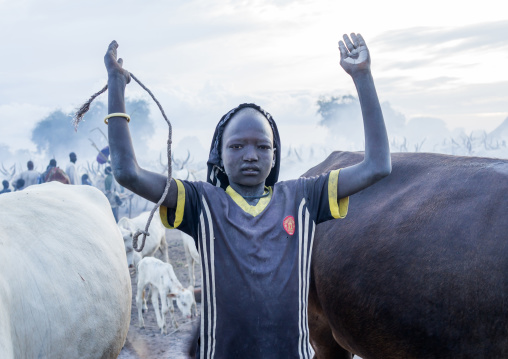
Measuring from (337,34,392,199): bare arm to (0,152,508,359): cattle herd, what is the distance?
3.03ft

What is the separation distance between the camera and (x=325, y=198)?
2.24 m

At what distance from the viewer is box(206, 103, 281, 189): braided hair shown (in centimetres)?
229

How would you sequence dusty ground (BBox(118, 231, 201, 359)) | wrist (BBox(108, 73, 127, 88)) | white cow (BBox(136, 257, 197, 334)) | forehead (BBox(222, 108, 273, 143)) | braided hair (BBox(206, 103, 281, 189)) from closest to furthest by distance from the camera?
wrist (BBox(108, 73, 127, 88)) < forehead (BBox(222, 108, 273, 143)) < braided hair (BBox(206, 103, 281, 189)) < dusty ground (BBox(118, 231, 201, 359)) < white cow (BBox(136, 257, 197, 334))

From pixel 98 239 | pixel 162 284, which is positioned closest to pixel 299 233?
pixel 98 239

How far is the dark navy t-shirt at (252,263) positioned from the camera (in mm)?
2068

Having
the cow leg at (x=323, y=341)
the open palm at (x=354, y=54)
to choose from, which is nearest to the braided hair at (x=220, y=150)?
the open palm at (x=354, y=54)

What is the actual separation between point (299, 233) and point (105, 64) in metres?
1.03

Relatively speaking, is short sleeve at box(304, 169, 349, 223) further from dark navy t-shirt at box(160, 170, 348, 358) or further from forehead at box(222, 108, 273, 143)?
forehead at box(222, 108, 273, 143)

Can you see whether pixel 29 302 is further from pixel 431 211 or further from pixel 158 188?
pixel 431 211

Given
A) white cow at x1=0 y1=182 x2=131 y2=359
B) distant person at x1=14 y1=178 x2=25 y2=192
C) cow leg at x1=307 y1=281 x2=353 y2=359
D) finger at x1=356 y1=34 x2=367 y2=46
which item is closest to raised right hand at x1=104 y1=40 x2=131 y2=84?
finger at x1=356 y1=34 x2=367 y2=46

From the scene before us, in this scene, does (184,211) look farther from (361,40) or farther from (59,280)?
(59,280)

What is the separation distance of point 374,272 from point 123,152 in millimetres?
1741

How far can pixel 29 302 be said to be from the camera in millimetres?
2660

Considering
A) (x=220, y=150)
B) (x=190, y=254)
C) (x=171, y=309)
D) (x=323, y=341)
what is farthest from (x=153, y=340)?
(x=220, y=150)
